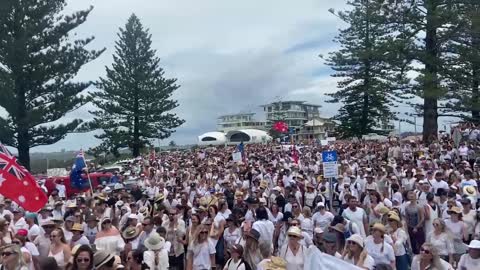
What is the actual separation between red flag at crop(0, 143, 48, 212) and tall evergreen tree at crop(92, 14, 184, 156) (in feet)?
126

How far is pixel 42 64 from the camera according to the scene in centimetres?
3281

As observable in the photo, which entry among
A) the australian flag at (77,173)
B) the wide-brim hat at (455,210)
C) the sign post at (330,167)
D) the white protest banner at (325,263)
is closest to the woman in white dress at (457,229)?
the wide-brim hat at (455,210)

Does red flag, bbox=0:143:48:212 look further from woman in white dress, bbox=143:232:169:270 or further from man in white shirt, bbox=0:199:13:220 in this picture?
woman in white dress, bbox=143:232:169:270

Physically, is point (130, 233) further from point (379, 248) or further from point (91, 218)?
point (379, 248)

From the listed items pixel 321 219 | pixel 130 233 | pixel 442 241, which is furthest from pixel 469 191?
pixel 130 233

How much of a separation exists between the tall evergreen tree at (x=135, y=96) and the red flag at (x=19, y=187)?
126 ft

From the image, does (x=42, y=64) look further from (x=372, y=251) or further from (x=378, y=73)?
(x=372, y=251)

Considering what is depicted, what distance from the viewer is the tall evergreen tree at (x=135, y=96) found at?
49.8m

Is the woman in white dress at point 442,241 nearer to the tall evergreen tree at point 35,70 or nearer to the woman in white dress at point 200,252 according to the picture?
the woman in white dress at point 200,252

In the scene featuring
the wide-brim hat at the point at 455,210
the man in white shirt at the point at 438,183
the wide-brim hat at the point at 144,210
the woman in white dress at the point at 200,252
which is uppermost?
the man in white shirt at the point at 438,183

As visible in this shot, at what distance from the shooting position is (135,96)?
5097 centimetres

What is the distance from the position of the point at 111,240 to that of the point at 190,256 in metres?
1.09

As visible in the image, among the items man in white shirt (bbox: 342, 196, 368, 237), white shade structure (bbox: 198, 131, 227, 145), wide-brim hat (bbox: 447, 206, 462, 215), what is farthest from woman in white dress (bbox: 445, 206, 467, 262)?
white shade structure (bbox: 198, 131, 227, 145)

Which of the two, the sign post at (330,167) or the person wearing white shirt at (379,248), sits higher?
the sign post at (330,167)
